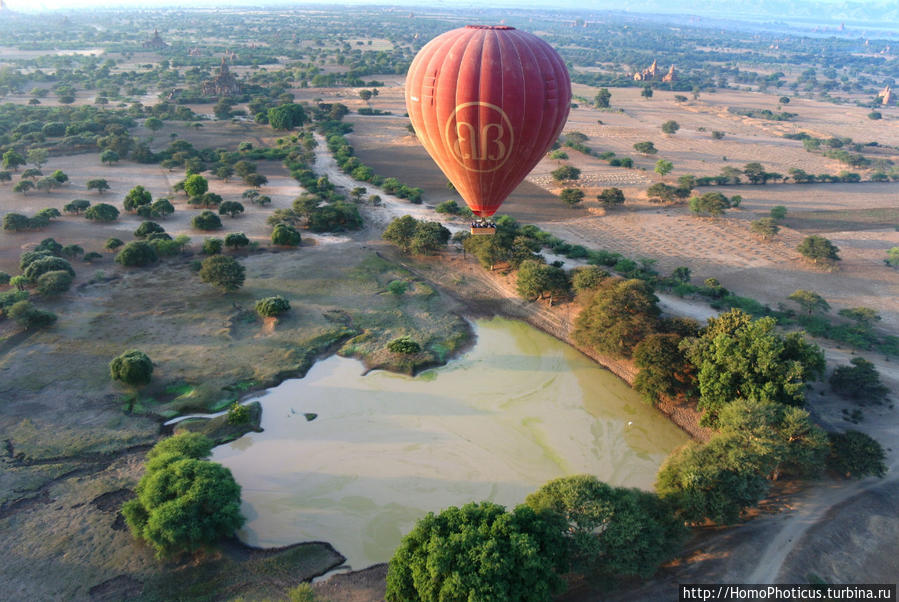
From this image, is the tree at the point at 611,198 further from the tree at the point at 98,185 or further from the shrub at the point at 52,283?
the tree at the point at 98,185

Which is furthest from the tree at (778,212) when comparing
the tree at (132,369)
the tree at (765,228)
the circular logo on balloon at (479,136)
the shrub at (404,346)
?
the tree at (132,369)

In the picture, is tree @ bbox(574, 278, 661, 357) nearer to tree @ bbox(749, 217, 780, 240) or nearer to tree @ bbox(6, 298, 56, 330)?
tree @ bbox(749, 217, 780, 240)

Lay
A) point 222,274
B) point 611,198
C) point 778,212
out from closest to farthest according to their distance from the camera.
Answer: point 222,274 → point 778,212 → point 611,198

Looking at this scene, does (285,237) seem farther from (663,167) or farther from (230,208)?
(663,167)

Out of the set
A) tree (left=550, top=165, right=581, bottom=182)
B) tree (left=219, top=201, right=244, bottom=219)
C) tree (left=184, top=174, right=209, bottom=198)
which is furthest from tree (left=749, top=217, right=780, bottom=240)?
tree (left=184, top=174, right=209, bottom=198)

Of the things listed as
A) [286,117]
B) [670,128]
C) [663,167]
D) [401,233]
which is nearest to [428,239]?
[401,233]

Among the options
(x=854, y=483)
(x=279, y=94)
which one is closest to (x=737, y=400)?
(x=854, y=483)
